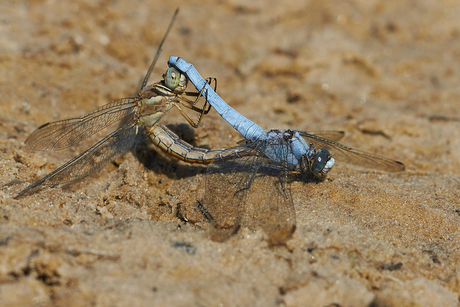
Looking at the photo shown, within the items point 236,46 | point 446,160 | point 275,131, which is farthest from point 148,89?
point 446,160

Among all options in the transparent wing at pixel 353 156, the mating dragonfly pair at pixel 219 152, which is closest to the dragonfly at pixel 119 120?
the mating dragonfly pair at pixel 219 152

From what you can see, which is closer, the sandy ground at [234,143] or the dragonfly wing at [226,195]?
the sandy ground at [234,143]

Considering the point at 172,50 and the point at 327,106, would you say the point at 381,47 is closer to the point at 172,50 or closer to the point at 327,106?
the point at 327,106

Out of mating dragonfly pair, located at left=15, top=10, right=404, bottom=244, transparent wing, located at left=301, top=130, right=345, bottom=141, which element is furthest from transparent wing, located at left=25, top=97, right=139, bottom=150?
transparent wing, located at left=301, top=130, right=345, bottom=141

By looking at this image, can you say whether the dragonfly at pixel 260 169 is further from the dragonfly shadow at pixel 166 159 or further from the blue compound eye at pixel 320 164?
the dragonfly shadow at pixel 166 159

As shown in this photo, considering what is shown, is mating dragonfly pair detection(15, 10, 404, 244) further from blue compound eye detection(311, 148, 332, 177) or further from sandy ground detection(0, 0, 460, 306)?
sandy ground detection(0, 0, 460, 306)

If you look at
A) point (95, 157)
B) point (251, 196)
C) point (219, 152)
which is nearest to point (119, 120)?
point (95, 157)

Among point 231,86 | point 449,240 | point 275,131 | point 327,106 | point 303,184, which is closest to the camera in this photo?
point 449,240
